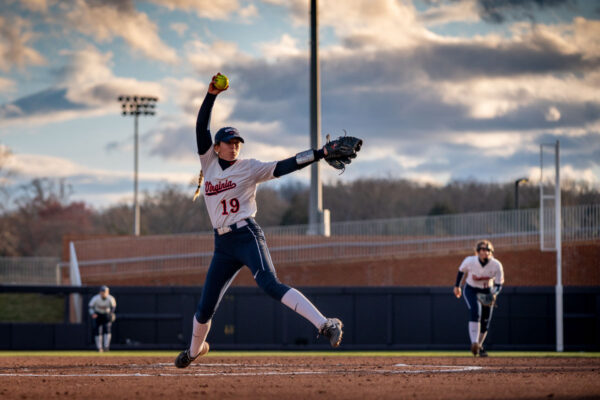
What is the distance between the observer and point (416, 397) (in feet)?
23.3

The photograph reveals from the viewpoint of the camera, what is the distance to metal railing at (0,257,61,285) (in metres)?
40.4

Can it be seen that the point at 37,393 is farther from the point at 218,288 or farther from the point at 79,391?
the point at 218,288

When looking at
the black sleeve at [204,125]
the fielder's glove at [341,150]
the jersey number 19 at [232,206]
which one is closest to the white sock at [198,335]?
the jersey number 19 at [232,206]

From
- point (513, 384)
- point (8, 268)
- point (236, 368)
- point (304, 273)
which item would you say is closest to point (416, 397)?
point (513, 384)

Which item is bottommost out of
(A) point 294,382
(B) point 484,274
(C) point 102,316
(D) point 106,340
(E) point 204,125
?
(D) point 106,340

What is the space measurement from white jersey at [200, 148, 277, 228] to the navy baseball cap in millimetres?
276

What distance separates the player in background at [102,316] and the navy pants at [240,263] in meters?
12.4

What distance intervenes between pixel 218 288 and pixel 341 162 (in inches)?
76.5

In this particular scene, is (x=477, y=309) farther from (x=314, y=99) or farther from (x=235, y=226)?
(x=314, y=99)

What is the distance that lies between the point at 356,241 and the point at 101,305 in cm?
1747

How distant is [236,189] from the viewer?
28.3 feet

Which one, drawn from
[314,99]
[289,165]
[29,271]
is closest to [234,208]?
[289,165]

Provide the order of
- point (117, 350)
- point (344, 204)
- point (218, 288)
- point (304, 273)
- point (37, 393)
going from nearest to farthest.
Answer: point (37, 393) → point (218, 288) → point (117, 350) → point (304, 273) → point (344, 204)

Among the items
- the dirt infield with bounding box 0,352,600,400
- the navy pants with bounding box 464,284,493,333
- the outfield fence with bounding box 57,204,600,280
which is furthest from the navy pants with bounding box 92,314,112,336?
the outfield fence with bounding box 57,204,600,280
